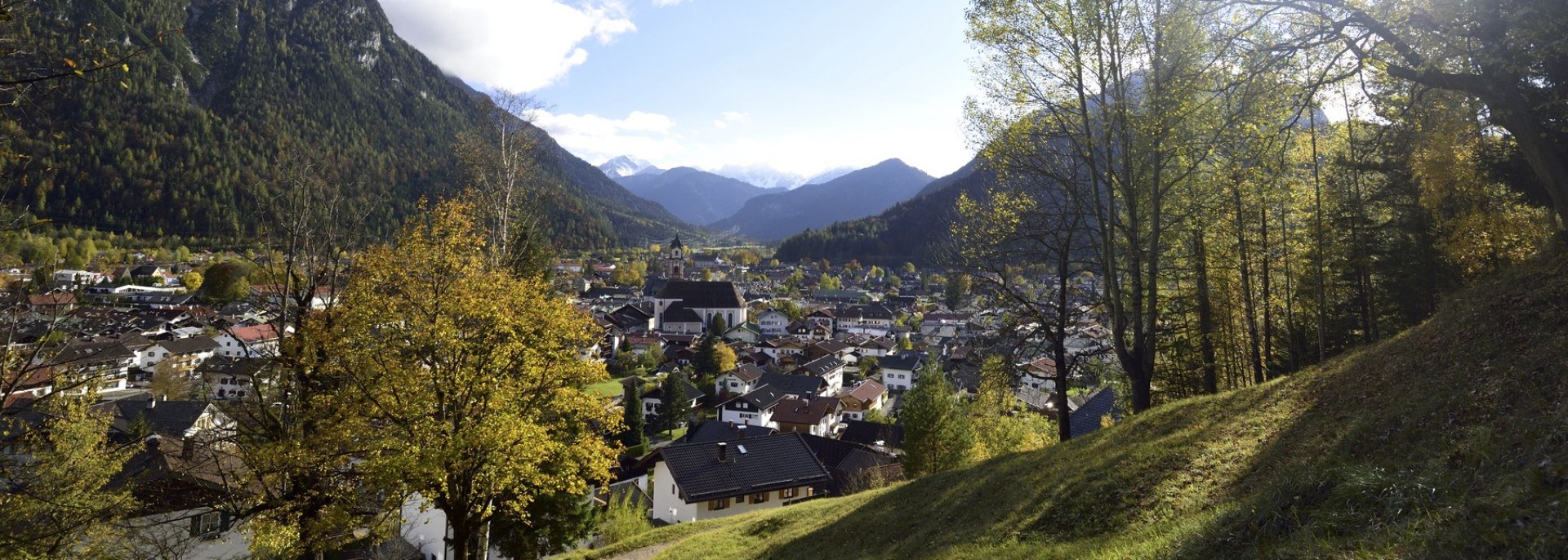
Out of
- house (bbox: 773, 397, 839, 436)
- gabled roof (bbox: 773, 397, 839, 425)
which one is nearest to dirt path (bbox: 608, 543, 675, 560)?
house (bbox: 773, 397, 839, 436)

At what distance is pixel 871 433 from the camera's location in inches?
2039

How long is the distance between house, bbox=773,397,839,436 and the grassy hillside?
144 ft

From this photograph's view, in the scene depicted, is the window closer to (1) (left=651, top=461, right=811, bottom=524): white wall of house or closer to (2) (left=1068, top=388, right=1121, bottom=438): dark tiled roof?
(1) (left=651, top=461, right=811, bottom=524): white wall of house

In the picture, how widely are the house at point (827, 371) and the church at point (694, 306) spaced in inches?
1585

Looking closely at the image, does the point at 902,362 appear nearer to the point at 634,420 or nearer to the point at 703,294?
the point at 634,420

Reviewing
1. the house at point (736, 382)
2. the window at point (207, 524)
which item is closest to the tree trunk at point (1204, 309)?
the window at point (207, 524)

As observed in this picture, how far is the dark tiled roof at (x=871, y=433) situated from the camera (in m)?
49.3

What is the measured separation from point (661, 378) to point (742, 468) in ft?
143

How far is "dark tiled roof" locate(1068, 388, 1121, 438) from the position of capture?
129 ft

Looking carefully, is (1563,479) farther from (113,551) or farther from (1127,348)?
(113,551)

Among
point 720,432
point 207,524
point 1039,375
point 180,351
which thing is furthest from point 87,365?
point 180,351

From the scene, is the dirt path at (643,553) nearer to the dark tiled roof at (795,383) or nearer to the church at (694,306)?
the dark tiled roof at (795,383)

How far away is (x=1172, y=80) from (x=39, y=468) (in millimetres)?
24295

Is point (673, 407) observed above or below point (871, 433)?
above
